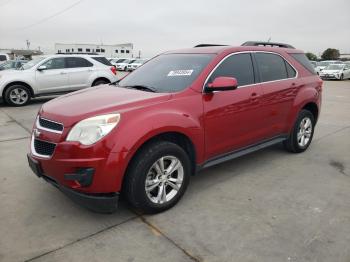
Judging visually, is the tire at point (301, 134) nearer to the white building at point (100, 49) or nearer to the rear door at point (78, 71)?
the rear door at point (78, 71)

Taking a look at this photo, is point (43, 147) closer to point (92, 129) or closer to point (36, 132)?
point (36, 132)

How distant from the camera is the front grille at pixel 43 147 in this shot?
3.32 meters

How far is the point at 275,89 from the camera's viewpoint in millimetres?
4832

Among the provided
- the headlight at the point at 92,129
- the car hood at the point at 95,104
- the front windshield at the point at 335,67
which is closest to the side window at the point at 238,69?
the car hood at the point at 95,104

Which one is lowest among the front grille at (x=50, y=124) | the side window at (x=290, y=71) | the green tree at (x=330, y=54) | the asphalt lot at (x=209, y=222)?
the asphalt lot at (x=209, y=222)

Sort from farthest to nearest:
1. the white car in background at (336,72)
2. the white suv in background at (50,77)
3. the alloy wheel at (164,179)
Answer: the white car in background at (336,72), the white suv in background at (50,77), the alloy wheel at (164,179)

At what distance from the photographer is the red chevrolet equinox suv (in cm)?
315

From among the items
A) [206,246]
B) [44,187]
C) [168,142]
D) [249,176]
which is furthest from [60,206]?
[249,176]

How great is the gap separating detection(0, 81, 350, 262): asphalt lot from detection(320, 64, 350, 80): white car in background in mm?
25179

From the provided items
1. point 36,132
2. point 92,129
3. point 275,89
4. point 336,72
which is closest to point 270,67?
point 275,89

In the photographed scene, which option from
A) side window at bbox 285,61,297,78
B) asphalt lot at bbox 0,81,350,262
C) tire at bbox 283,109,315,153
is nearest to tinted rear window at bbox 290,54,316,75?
side window at bbox 285,61,297,78

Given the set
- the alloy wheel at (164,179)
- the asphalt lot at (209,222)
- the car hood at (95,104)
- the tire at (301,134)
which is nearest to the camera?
the asphalt lot at (209,222)

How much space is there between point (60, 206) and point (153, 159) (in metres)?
1.23

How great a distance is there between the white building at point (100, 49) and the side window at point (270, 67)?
54795mm
